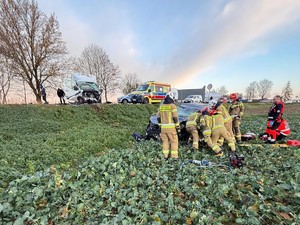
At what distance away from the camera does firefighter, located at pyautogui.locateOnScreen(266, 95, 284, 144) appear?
7.18m

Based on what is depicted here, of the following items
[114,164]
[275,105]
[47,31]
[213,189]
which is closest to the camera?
[213,189]

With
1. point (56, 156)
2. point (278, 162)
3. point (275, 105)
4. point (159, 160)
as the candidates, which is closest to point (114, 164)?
point (159, 160)

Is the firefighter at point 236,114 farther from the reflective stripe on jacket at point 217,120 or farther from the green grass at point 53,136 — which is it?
the green grass at point 53,136

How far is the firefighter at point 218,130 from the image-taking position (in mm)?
5980

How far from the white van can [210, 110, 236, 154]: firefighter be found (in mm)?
14755

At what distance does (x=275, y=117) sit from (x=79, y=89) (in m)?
15.9

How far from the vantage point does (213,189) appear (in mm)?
3508

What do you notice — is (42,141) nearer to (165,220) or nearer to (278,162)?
→ (165,220)

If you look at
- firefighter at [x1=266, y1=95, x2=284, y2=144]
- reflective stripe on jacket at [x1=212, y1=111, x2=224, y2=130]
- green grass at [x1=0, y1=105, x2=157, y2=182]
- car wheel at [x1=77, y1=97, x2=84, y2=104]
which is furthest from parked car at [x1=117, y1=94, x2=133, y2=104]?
reflective stripe on jacket at [x1=212, y1=111, x2=224, y2=130]

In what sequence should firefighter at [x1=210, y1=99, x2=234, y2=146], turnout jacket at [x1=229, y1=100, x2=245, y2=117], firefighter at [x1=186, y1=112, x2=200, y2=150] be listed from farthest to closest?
1. turnout jacket at [x1=229, y1=100, x2=245, y2=117]
2. firefighter at [x1=186, y1=112, x2=200, y2=150]
3. firefighter at [x1=210, y1=99, x2=234, y2=146]

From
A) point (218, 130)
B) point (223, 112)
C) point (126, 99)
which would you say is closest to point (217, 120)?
point (218, 130)

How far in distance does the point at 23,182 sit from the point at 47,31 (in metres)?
23.1

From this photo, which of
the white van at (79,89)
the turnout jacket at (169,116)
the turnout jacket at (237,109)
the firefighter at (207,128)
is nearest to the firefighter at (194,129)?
the firefighter at (207,128)

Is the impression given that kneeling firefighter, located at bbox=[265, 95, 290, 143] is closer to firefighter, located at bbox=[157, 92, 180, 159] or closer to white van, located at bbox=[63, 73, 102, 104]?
firefighter, located at bbox=[157, 92, 180, 159]
